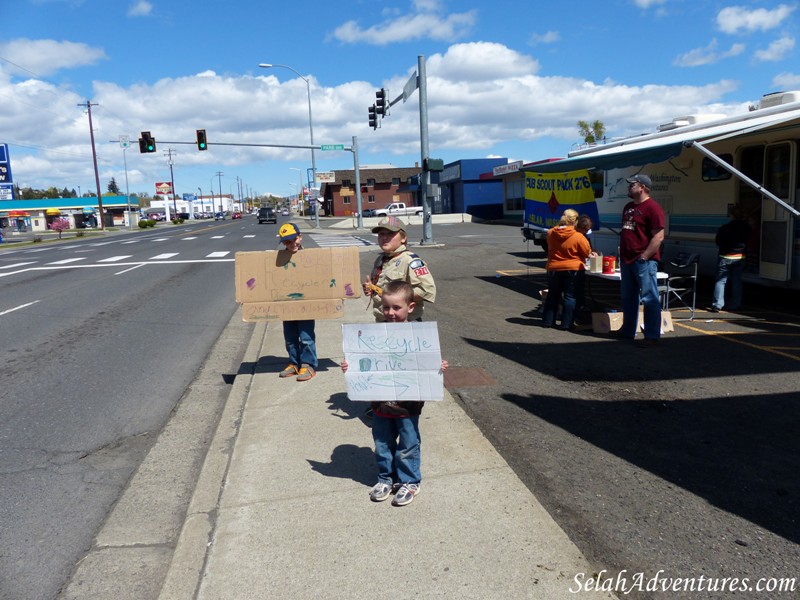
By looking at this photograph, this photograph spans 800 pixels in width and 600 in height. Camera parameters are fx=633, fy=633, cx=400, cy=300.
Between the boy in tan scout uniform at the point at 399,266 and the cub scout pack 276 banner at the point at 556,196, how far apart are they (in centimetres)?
727

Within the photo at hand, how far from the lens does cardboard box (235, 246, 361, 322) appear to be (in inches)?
255

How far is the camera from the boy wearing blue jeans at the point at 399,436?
148 inches

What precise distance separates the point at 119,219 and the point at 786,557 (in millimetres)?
112667

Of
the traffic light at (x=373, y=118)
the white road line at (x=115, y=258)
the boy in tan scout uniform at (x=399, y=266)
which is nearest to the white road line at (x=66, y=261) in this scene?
the white road line at (x=115, y=258)

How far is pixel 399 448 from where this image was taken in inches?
152

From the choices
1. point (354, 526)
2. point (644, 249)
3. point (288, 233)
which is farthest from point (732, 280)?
point (354, 526)

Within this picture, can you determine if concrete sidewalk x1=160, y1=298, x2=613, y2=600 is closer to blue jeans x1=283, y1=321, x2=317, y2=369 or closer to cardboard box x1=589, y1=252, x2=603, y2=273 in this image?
blue jeans x1=283, y1=321, x2=317, y2=369

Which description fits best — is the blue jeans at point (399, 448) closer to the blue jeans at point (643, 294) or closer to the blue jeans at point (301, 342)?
the blue jeans at point (301, 342)

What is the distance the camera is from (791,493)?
3785 millimetres

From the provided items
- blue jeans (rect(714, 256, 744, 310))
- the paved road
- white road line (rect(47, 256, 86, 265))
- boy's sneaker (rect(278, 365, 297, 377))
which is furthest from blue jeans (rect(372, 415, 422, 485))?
white road line (rect(47, 256, 86, 265))

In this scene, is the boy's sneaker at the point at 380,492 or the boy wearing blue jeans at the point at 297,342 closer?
the boy's sneaker at the point at 380,492

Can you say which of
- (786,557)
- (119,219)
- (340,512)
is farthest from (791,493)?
(119,219)

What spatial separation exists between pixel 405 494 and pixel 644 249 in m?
4.96

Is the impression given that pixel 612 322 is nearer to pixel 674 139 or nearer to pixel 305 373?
pixel 674 139
